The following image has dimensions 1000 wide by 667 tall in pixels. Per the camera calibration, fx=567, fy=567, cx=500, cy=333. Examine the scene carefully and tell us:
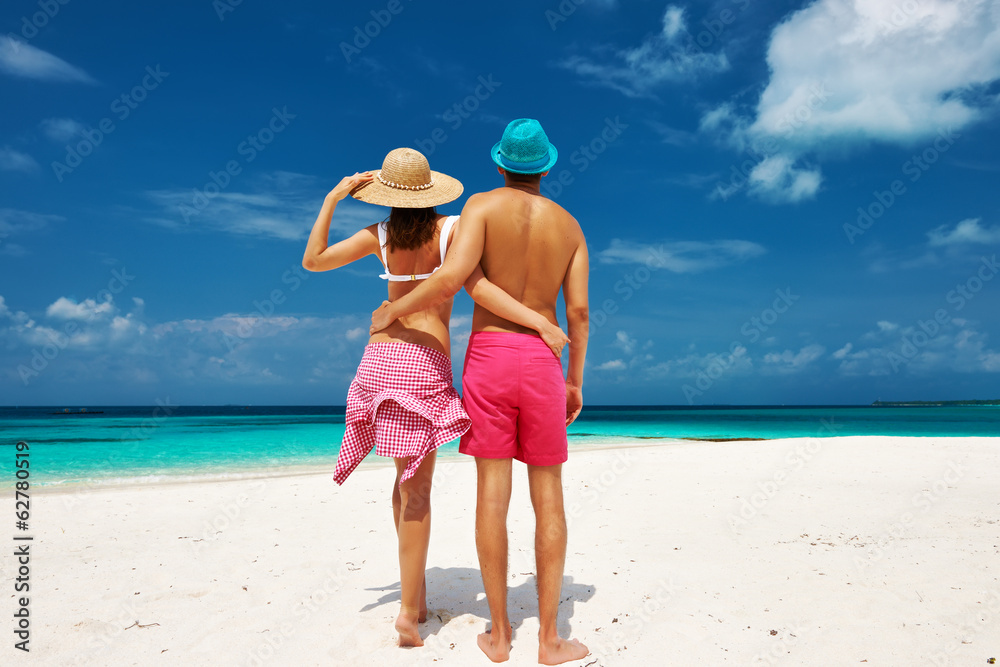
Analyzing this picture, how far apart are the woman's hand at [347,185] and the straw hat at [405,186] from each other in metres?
0.02

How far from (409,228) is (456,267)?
16.8 inches

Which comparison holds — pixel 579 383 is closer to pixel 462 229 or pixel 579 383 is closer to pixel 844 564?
pixel 462 229

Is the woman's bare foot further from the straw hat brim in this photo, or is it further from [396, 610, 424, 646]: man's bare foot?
the straw hat brim

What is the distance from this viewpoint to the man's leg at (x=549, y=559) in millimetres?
2648

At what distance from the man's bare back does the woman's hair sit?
1.00ft

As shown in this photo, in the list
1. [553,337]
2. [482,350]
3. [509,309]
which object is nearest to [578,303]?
[553,337]

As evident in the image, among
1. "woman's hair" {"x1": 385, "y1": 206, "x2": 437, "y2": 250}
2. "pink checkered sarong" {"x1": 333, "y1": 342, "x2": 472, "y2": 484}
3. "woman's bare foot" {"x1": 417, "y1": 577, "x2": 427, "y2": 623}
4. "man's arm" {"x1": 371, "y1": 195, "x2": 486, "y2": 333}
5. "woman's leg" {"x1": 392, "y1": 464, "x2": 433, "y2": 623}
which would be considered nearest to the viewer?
"man's arm" {"x1": 371, "y1": 195, "x2": 486, "y2": 333}

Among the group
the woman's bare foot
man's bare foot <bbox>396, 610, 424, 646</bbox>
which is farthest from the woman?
the woman's bare foot

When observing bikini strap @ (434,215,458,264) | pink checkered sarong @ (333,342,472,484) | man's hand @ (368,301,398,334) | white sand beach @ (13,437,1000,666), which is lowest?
white sand beach @ (13,437,1000,666)

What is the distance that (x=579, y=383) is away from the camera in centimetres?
297

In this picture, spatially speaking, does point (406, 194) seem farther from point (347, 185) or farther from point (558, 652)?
point (558, 652)

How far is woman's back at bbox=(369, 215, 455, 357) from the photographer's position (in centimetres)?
290

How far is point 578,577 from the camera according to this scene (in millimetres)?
3861

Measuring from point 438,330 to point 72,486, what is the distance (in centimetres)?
952
